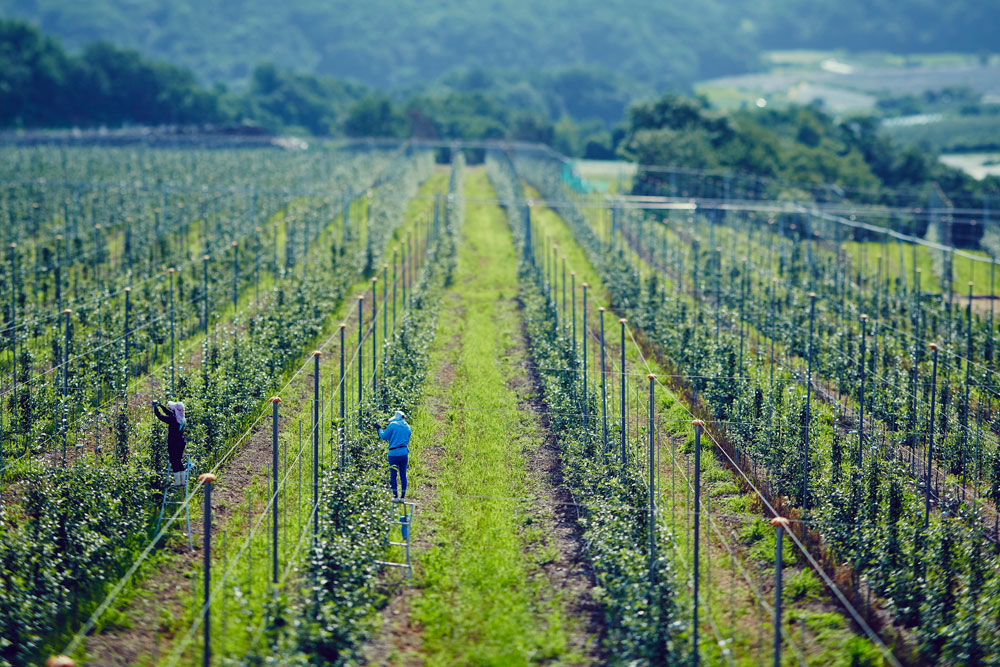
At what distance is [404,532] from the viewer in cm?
1362

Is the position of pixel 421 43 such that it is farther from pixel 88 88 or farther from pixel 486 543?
pixel 486 543

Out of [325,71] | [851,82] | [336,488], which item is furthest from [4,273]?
[325,71]

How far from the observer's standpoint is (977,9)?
18400 cm

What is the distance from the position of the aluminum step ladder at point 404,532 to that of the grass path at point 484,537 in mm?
157

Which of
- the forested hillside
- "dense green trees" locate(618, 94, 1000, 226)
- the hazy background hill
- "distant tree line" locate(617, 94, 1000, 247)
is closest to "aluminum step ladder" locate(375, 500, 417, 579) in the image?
"dense green trees" locate(618, 94, 1000, 226)

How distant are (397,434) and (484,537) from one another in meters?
1.73

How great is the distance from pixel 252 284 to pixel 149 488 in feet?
48.6

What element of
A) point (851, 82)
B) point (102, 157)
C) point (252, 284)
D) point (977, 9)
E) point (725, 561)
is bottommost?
point (725, 561)

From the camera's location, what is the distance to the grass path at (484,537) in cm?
1124

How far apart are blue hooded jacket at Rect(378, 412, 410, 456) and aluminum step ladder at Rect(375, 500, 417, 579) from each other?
69 centimetres

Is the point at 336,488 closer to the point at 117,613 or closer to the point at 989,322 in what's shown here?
the point at 117,613

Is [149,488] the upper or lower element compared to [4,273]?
lower

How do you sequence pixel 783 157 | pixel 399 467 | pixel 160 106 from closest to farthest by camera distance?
1. pixel 399 467
2. pixel 783 157
3. pixel 160 106

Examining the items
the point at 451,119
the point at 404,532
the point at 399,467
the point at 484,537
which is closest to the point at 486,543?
the point at 484,537
